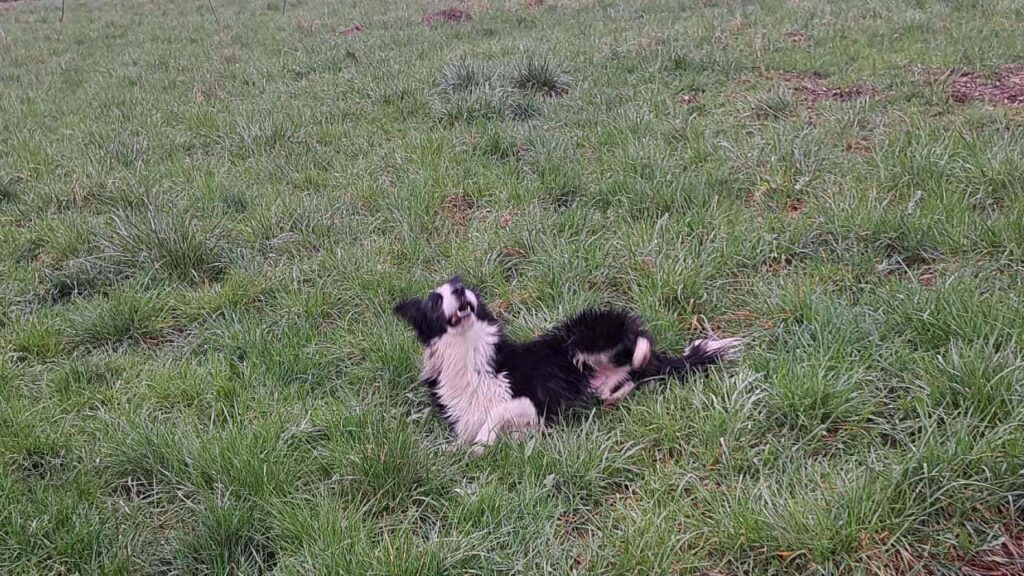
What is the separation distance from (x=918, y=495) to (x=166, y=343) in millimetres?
3514

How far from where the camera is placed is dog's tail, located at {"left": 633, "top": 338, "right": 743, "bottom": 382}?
3061 millimetres

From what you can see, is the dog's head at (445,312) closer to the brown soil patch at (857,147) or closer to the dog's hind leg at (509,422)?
the dog's hind leg at (509,422)

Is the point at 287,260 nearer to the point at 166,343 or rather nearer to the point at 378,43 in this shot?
the point at 166,343

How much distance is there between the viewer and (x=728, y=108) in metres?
6.24

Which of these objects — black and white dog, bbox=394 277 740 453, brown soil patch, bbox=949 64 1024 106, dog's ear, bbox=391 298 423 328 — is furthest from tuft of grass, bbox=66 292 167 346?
brown soil patch, bbox=949 64 1024 106

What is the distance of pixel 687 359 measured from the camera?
3125 mm

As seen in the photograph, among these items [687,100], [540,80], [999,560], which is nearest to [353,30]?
[540,80]

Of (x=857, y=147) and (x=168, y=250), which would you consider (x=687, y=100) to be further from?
(x=168, y=250)

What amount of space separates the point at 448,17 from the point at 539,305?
9.43 meters

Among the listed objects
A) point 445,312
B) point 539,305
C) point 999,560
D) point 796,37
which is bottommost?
point 539,305

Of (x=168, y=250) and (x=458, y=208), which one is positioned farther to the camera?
(x=458, y=208)

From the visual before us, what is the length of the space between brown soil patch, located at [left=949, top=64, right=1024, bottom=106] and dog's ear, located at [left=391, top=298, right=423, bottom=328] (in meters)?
4.90

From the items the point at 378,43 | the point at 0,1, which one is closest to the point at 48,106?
the point at 378,43

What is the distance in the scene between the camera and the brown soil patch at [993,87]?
18.5ft
